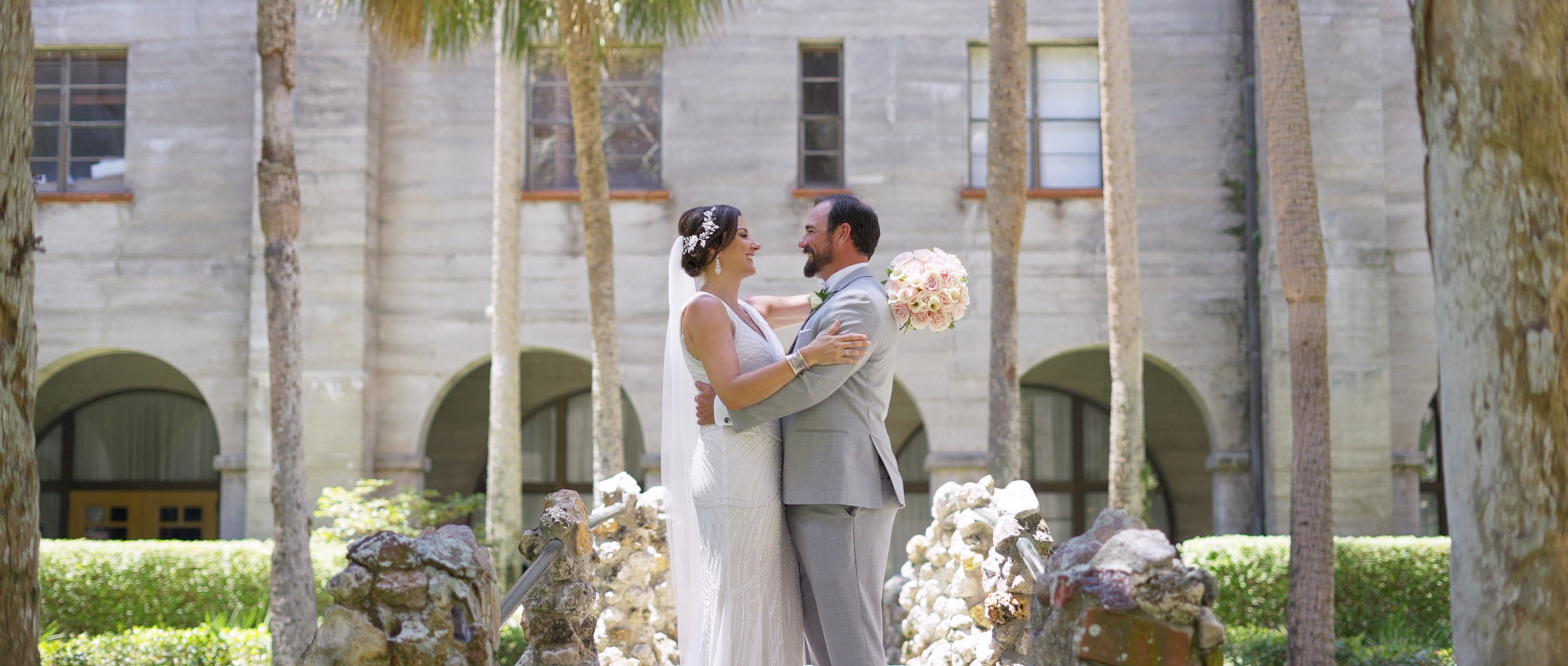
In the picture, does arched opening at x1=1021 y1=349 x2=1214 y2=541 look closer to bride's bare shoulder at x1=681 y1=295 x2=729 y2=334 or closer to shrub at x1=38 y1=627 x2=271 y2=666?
shrub at x1=38 y1=627 x2=271 y2=666

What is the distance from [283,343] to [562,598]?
443cm

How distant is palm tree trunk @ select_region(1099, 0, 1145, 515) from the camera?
11336mm

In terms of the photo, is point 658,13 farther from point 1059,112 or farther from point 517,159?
point 1059,112

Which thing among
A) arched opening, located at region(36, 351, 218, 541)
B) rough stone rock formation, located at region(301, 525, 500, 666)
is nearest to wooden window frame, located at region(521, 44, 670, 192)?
arched opening, located at region(36, 351, 218, 541)

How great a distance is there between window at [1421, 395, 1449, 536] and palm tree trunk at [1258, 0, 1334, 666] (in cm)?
788

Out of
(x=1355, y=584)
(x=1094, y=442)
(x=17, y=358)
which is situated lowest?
(x=1355, y=584)

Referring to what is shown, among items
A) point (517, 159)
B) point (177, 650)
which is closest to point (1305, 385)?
point (517, 159)

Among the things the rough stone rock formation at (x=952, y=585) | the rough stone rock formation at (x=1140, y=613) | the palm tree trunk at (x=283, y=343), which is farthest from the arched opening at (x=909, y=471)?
the rough stone rock formation at (x=1140, y=613)

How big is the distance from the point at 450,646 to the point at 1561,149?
345 centimetres

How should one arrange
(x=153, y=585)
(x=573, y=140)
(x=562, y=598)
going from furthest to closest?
(x=573, y=140) < (x=153, y=585) < (x=562, y=598)

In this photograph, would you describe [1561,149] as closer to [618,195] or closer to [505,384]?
[505,384]

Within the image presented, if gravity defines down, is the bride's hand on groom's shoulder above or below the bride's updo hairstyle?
below

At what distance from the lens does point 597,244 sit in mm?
11602

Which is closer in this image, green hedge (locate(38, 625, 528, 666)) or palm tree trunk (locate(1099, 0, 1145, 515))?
green hedge (locate(38, 625, 528, 666))
